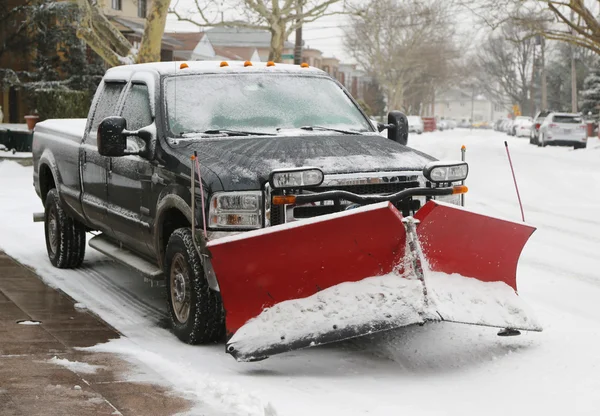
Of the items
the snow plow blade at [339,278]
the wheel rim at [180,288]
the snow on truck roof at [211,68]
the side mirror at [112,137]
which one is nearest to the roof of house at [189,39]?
the snow on truck roof at [211,68]

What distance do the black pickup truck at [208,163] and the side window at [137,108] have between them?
0.02 meters

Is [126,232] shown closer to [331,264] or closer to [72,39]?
[331,264]

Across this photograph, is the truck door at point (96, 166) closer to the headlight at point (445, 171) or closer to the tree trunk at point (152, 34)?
the headlight at point (445, 171)

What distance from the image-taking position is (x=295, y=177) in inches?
238

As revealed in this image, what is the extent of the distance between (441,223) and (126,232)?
9.67 ft

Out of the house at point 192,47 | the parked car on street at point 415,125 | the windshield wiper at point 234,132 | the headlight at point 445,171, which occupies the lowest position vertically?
the parked car on street at point 415,125

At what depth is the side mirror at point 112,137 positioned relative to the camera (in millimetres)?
7102

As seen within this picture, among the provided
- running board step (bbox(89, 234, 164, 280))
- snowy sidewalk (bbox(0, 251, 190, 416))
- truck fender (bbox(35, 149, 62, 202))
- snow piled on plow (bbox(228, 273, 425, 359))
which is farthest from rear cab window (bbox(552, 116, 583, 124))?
snow piled on plow (bbox(228, 273, 425, 359))

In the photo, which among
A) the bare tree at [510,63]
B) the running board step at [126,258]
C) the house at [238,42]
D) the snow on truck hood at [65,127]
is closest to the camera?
the running board step at [126,258]

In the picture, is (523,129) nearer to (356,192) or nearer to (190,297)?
(356,192)

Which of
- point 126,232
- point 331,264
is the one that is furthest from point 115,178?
point 331,264

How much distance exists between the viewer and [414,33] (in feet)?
272

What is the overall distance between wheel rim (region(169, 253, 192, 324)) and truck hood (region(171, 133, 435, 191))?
67cm

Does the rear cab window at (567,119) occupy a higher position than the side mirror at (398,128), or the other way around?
the side mirror at (398,128)
